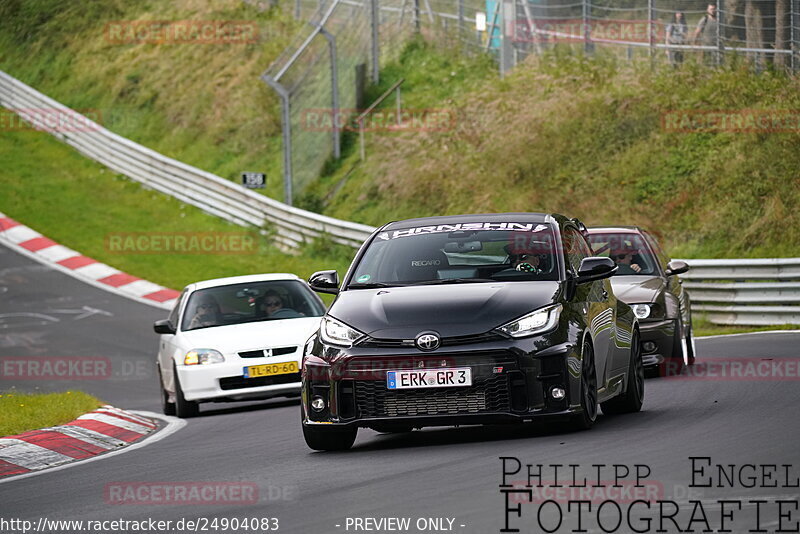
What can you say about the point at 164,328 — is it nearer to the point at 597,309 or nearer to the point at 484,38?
the point at 597,309

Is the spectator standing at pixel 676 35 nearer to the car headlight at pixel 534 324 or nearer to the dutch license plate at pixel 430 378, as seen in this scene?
the car headlight at pixel 534 324

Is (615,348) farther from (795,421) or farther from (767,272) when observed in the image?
(767,272)

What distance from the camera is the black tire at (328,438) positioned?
32.3 ft

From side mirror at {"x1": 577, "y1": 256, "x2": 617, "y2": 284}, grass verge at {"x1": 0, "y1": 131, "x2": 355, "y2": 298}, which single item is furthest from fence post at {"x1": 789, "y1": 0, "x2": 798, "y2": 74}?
side mirror at {"x1": 577, "y1": 256, "x2": 617, "y2": 284}

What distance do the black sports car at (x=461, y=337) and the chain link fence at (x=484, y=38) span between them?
740 inches

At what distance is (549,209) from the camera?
28203mm

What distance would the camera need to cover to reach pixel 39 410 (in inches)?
545

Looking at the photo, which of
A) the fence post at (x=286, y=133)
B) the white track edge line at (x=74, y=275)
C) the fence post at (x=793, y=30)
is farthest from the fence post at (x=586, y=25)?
the white track edge line at (x=74, y=275)

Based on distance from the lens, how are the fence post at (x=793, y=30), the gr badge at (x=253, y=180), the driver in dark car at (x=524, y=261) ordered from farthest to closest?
1. the gr badge at (x=253, y=180)
2. the fence post at (x=793, y=30)
3. the driver in dark car at (x=524, y=261)

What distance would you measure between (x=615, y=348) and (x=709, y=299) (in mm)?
11452

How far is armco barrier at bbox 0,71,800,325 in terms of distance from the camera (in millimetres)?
21078

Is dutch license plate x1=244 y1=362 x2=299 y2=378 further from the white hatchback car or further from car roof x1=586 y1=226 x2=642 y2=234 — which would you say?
car roof x1=586 y1=226 x2=642 y2=234

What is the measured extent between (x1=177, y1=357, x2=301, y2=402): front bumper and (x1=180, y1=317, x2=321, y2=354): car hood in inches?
7.2

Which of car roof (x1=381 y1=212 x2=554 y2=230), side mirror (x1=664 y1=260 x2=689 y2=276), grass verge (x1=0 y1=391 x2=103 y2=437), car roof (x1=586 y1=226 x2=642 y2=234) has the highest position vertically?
car roof (x1=381 y1=212 x2=554 y2=230)
